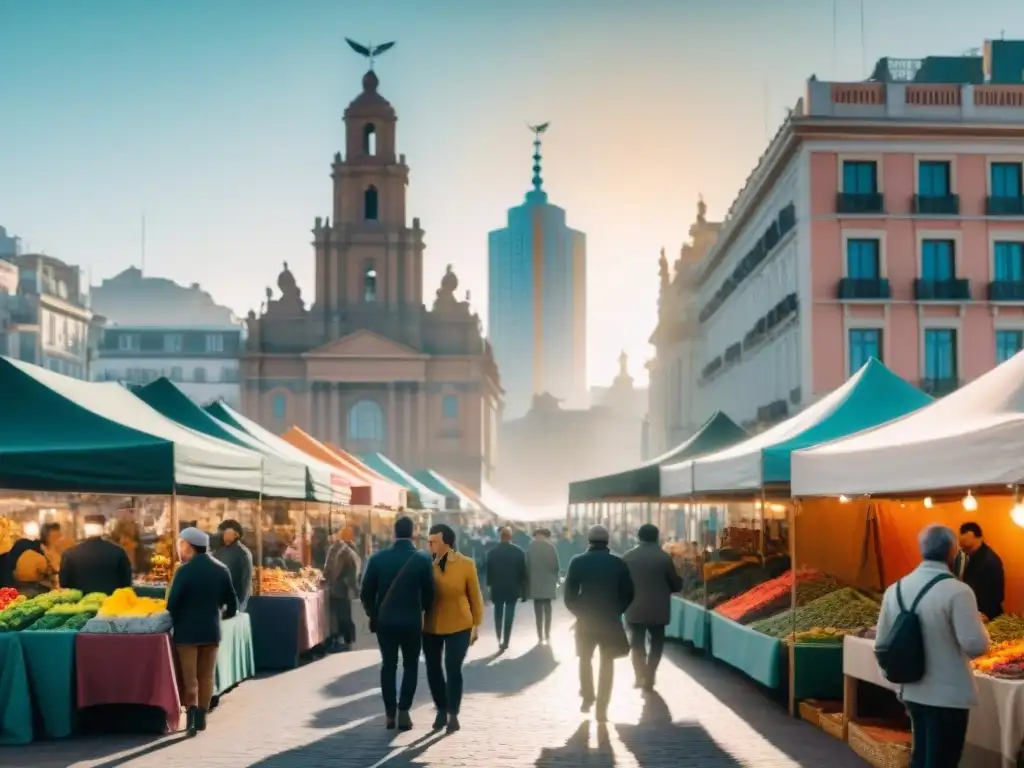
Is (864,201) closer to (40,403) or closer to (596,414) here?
(40,403)

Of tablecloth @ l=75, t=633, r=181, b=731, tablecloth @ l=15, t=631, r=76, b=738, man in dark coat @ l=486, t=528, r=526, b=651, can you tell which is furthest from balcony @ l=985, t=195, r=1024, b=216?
tablecloth @ l=15, t=631, r=76, b=738

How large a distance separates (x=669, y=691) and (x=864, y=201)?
30.0 m

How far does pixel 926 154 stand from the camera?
1687 inches

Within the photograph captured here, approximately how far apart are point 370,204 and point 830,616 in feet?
238

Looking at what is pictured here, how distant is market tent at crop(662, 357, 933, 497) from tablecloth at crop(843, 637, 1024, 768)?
524 cm

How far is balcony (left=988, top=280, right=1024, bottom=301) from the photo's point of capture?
42.4 meters

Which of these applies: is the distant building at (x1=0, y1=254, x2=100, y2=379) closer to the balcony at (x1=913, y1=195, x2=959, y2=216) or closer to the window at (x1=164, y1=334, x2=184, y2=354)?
the window at (x1=164, y1=334, x2=184, y2=354)

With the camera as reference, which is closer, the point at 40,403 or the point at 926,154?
the point at 40,403

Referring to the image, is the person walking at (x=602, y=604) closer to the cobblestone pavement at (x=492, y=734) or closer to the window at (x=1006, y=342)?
the cobblestone pavement at (x=492, y=734)

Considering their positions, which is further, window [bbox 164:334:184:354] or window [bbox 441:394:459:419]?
window [bbox 164:334:184:354]

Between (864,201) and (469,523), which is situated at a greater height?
(864,201)

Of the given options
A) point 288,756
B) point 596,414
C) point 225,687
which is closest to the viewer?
point 288,756

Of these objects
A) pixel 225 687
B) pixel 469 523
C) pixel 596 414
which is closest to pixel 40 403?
pixel 225 687

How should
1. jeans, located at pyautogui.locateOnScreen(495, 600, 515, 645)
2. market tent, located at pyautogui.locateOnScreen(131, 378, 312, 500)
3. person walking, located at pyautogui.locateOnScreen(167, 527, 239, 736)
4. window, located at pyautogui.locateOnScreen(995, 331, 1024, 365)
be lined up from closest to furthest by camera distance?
1. person walking, located at pyautogui.locateOnScreen(167, 527, 239, 736)
2. market tent, located at pyautogui.locateOnScreen(131, 378, 312, 500)
3. jeans, located at pyautogui.locateOnScreen(495, 600, 515, 645)
4. window, located at pyautogui.locateOnScreen(995, 331, 1024, 365)
